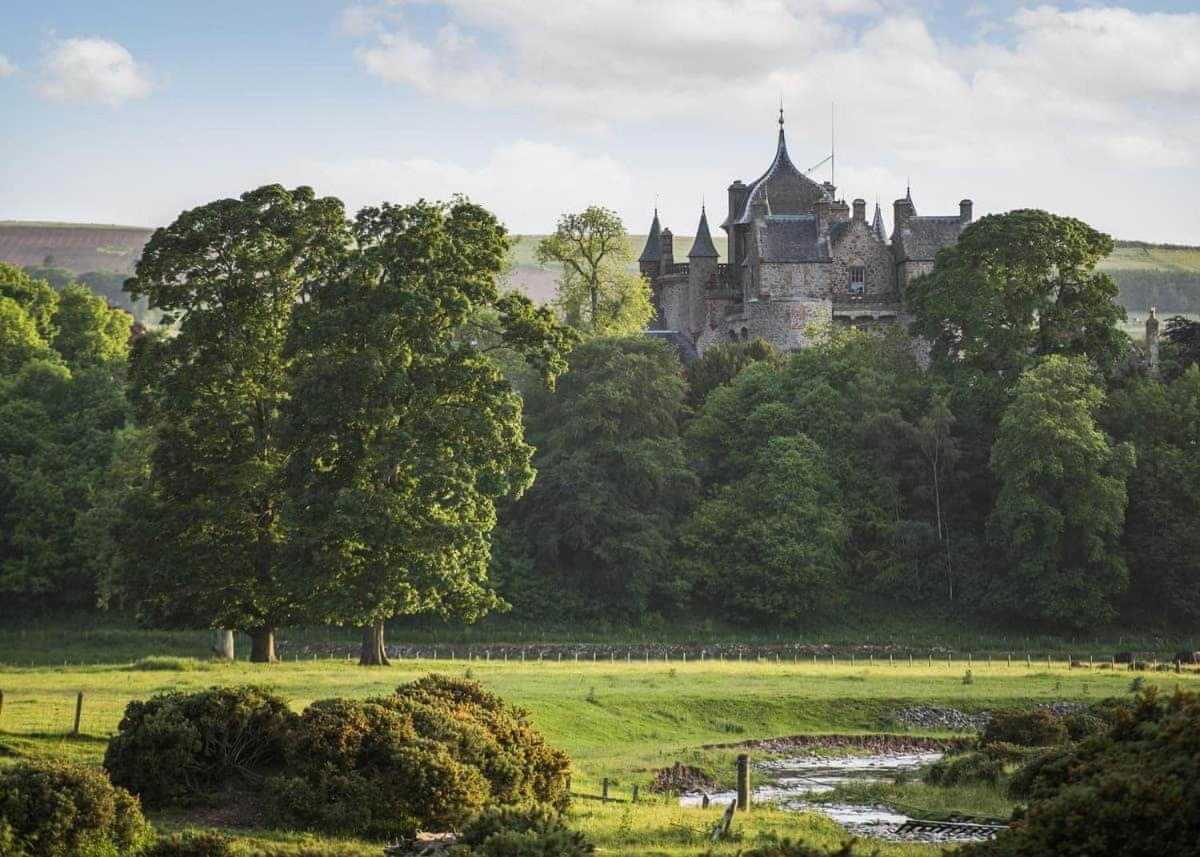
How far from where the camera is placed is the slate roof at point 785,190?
10244 centimetres

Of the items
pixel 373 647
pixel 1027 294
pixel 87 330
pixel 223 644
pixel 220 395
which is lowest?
pixel 223 644

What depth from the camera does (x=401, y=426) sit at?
4922cm

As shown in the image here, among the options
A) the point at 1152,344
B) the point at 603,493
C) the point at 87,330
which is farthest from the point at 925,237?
the point at 87,330

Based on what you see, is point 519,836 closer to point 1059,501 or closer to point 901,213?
point 1059,501

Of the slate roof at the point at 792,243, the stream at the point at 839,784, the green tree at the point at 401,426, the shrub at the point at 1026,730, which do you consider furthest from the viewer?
the slate roof at the point at 792,243

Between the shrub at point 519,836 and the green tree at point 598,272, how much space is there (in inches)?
2979

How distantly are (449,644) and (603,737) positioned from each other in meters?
27.7

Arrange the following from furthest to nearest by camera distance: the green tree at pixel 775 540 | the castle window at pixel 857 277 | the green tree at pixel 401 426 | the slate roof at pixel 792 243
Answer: the castle window at pixel 857 277 → the slate roof at pixel 792 243 → the green tree at pixel 775 540 → the green tree at pixel 401 426

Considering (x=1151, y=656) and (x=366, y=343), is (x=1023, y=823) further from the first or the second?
(x=1151, y=656)

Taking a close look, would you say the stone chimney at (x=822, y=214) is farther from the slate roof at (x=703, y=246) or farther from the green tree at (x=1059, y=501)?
the green tree at (x=1059, y=501)

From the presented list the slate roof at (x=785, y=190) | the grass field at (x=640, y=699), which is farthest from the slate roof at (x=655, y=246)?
the grass field at (x=640, y=699)

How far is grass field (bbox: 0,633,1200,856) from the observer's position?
27406 mm

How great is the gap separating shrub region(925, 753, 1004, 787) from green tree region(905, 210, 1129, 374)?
43.8m

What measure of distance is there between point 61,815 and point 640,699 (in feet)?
71.0
